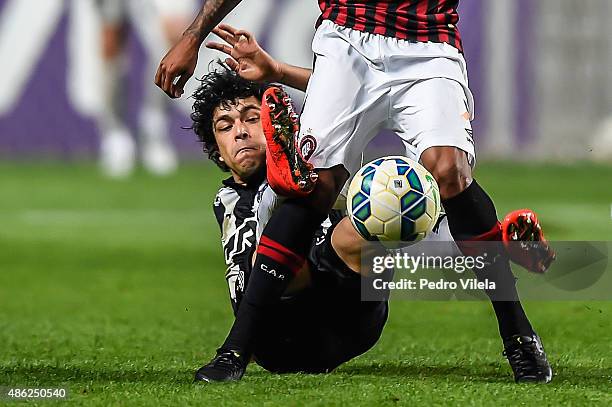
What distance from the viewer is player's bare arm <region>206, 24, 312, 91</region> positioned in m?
4.30

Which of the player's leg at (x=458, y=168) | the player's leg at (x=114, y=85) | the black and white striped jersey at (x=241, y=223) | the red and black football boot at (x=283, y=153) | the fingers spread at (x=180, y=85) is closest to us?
the red and black football boot at (x=283, y=153)

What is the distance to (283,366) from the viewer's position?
13.4 ft

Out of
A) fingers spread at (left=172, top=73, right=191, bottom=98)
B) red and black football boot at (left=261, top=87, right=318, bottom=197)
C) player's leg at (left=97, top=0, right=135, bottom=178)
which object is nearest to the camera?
red and black football boot at (left=261, top=87, right=318, bottom=197)

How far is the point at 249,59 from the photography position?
4.31 m

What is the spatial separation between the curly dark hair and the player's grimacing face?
32 mm

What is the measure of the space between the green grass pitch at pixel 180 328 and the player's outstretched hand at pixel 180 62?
2.98ft

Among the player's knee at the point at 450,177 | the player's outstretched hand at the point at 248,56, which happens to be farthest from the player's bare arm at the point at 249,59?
the player's knee at the point at 450,177

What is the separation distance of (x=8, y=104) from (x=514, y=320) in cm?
1229

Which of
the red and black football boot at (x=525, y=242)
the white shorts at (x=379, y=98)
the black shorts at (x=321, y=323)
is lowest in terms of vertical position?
the black shorts at (x=321, y=323)

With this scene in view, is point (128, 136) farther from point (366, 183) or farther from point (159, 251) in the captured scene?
point (366, 183)

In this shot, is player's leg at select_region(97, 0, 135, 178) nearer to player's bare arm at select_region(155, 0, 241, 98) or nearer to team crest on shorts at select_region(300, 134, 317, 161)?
player's bare arm at select_region(155, 0, 241, 98)

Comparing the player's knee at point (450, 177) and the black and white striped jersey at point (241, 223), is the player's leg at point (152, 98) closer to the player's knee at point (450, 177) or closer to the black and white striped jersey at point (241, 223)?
the black and white striped jersey at point (241, 223)

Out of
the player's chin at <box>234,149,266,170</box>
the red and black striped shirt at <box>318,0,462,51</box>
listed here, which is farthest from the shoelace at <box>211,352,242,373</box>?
the red and black striped shirt at <box>318,0,462,51</box>

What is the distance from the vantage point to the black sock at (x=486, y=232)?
3.90 metres
